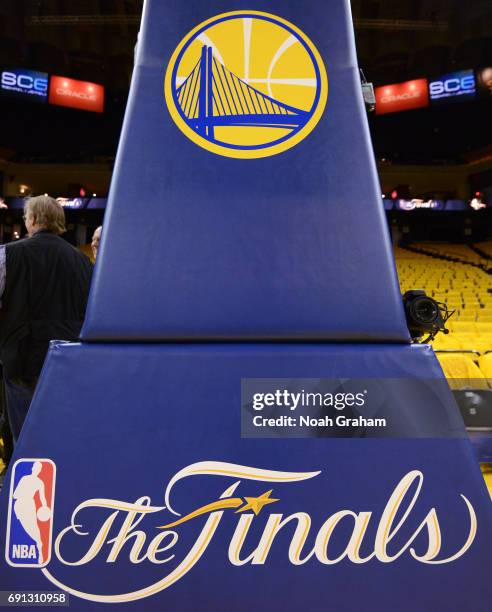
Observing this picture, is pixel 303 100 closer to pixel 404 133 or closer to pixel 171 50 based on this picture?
pixel 171 50

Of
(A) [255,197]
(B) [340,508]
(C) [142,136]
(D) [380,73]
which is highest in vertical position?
(D) [380,73]

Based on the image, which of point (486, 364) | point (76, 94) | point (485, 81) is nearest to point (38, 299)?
point (486, 364)

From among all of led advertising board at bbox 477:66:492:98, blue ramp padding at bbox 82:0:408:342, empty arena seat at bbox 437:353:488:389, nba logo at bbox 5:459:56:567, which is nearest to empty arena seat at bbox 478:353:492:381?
empty arena seat at bbox 437:353:488:389

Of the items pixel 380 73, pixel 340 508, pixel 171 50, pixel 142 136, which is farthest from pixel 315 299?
pixel 380 73

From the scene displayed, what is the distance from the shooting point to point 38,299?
1568 millimetres

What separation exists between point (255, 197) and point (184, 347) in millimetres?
308

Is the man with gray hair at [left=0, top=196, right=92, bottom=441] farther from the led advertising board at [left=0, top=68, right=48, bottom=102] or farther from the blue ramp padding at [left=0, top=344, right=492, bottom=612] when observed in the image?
the led advertising board at [left=0, top=68, right=48, bottom=102]

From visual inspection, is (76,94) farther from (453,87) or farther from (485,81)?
(485,81)

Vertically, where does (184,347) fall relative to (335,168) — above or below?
below

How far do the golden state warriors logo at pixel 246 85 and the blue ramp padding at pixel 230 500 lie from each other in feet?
1.46

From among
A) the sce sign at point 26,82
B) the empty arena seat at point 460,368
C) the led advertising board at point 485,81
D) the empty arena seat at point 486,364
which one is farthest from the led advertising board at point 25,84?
the empty arena seat at point 486,364

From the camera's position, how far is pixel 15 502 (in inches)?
28.8

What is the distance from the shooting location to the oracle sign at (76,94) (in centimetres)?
1473

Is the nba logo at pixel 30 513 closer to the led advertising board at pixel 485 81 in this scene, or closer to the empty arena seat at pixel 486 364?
the empty arena seat at pixel 486 364
